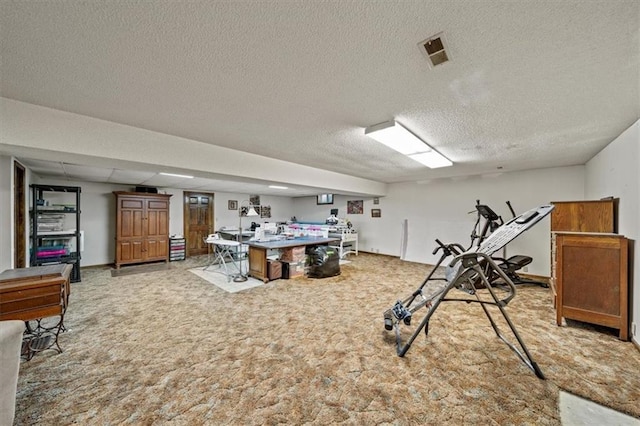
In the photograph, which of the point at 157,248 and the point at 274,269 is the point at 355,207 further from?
the point at 157,248

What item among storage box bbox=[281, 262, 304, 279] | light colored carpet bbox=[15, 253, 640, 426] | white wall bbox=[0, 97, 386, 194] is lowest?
light colored carpet bbox=[15, 253, 640, 426]

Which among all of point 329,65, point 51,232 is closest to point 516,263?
point 329,65

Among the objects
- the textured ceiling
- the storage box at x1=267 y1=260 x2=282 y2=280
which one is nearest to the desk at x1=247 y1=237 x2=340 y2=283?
the storage box at x1=267 y1=260 x2=282 y2=280

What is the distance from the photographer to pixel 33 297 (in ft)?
7.06

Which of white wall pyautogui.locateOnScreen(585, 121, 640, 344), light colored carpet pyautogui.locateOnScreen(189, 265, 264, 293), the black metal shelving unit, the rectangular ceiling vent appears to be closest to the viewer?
the rectangular ceiling vent

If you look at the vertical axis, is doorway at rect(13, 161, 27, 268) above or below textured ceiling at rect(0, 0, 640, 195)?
below

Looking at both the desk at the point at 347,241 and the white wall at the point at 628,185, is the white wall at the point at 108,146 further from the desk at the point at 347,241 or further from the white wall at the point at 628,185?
the white wall at the point at 628,185

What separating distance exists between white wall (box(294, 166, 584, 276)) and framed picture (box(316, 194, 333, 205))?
0.30 meters

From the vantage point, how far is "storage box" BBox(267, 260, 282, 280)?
480 cm

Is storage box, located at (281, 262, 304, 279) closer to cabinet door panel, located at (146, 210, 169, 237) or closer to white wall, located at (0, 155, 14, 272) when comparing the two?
white wall, located at (0, 155, 14, 272)

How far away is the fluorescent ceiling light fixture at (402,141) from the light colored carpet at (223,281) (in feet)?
11.1

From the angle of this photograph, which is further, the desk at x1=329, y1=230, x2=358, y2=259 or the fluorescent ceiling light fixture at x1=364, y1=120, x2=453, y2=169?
the desk at x1=329, y1=230, x2=358, y2=259

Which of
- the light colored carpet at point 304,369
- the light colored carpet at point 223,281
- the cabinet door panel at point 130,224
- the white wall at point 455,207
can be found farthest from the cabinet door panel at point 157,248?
the white wall at point 455,207

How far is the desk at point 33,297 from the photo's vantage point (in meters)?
2.04
